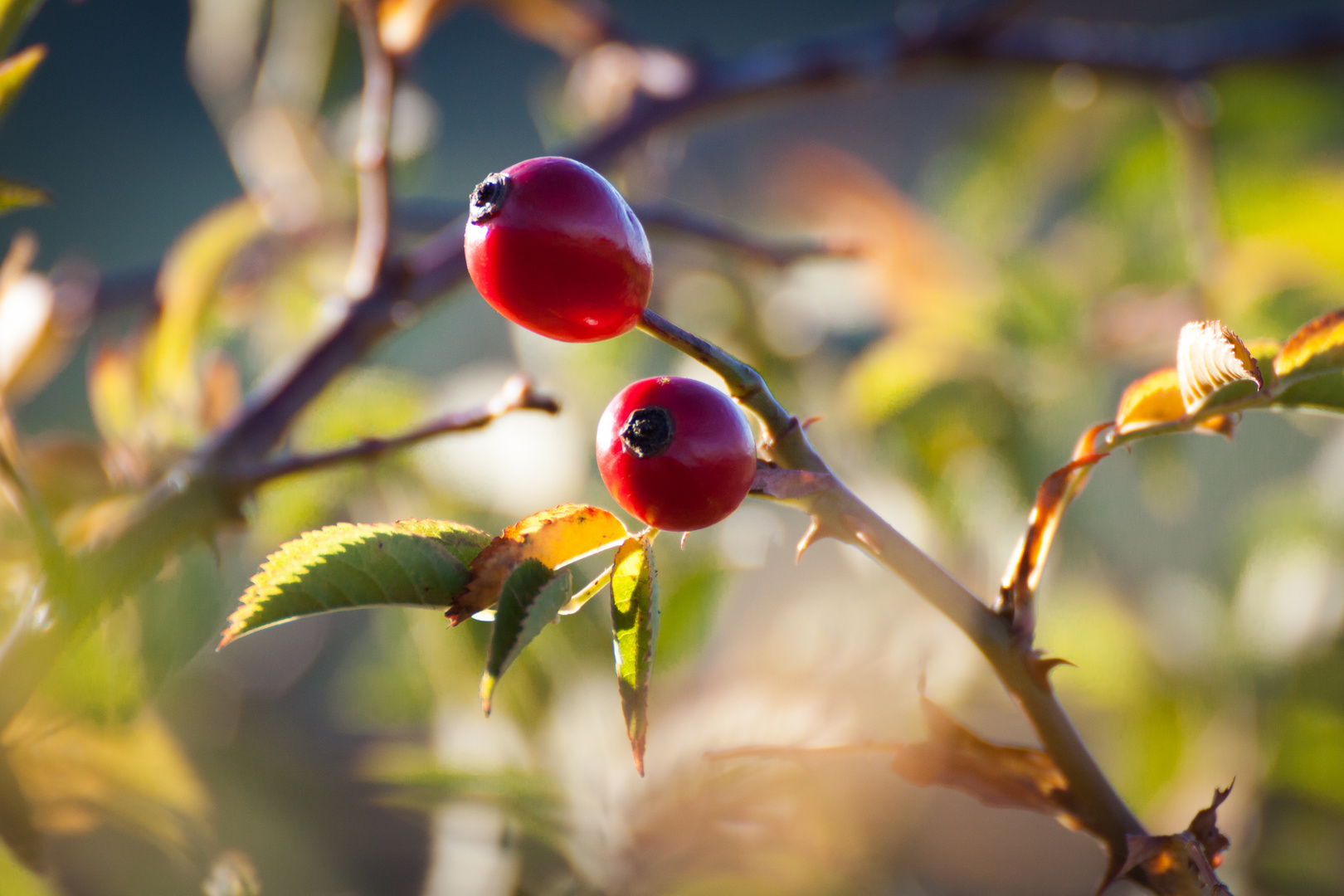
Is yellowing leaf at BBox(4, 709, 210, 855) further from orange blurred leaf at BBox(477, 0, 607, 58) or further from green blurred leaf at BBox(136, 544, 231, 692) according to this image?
orange blurred leaf at BBox(477, 0, 607, 58)

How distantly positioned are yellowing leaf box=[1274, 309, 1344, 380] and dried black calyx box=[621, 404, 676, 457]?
238mm

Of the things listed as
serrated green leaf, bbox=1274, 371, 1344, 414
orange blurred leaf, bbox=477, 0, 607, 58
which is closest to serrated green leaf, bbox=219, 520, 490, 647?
serrated green leaf, bbox=1274, 371, 1344, 414

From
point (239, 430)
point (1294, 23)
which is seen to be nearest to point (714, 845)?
point (239, 430)

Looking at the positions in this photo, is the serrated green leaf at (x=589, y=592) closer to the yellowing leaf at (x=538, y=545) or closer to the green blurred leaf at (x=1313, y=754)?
the yellowing leaf at (x=538, y=545)

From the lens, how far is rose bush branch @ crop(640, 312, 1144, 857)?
281mm

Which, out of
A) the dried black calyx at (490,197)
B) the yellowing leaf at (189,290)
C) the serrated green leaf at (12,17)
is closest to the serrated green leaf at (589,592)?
the dried black calyx at (490,197)

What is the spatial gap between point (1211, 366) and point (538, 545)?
0.81 ft

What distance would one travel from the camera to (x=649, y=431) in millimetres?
268

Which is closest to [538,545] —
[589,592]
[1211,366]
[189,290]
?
[589,592]

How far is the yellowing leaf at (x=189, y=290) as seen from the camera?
0.66 metres

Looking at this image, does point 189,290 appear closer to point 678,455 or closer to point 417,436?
point 417,436

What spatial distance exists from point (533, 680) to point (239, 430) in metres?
0.32

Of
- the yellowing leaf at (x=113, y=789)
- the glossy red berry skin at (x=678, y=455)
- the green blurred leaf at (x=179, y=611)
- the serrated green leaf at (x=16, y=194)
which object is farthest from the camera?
the yellowing leaf at (x=113, y=789)

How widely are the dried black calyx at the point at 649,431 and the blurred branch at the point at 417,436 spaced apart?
0.33ft
